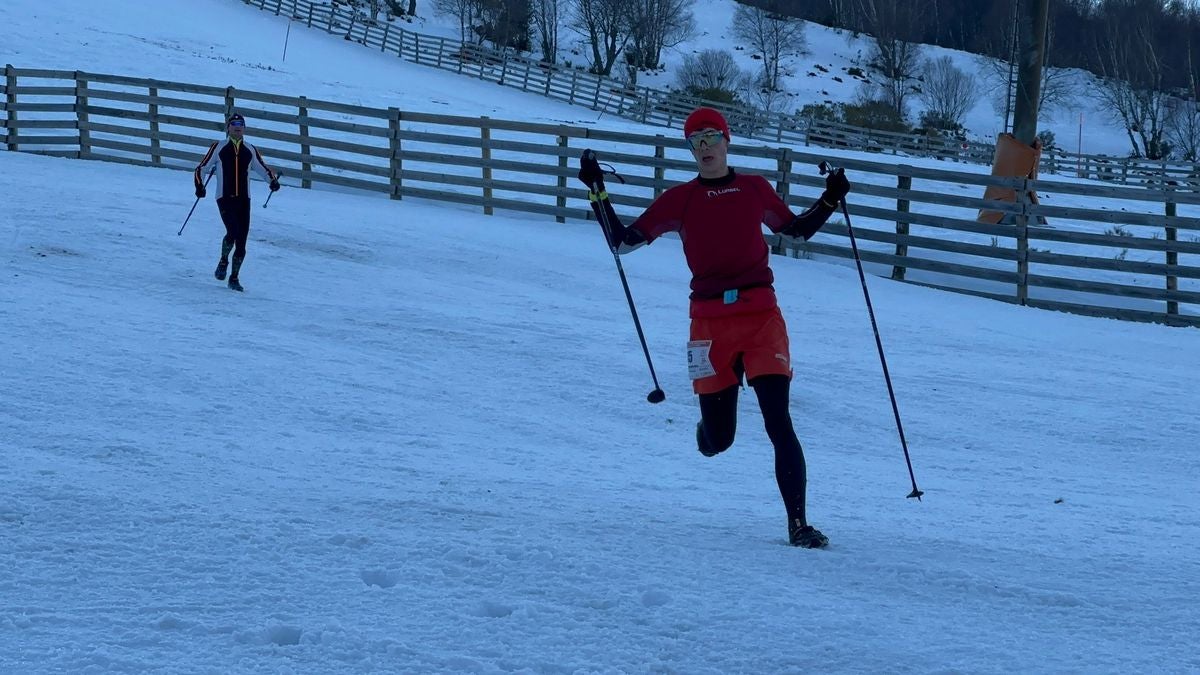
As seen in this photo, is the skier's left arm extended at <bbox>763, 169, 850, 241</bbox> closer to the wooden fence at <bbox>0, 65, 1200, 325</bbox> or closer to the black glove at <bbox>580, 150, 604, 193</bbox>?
the black glove at <bbox>580, 150, 604, 193</bbox>

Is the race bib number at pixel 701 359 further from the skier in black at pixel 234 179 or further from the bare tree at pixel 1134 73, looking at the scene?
the bare tree at pixel 1134 73

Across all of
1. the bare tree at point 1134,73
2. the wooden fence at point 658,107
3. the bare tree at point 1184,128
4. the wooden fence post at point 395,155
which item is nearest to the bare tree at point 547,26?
the wooden fence at point 658,107

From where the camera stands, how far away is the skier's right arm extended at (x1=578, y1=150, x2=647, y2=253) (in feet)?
16.9

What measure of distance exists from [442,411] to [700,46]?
58.3 meters

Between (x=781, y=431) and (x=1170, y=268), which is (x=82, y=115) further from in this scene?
(x=781, y=431)

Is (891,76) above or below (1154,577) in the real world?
above

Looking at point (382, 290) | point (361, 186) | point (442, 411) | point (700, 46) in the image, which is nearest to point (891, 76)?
point (700, 46)

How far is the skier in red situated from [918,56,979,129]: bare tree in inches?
1989

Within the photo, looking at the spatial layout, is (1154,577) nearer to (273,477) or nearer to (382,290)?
(273,477)

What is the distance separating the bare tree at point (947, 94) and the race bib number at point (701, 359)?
50.7 m

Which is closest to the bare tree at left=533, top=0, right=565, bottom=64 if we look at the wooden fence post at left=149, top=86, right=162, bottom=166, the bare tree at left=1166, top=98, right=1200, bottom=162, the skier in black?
the bare tree at left=1166, top=98, right=1200, bottom=162

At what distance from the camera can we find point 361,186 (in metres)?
18.8

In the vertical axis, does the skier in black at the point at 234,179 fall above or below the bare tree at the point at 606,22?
below

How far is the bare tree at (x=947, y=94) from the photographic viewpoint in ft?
180
